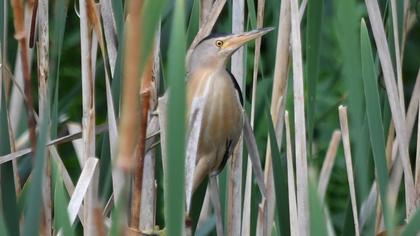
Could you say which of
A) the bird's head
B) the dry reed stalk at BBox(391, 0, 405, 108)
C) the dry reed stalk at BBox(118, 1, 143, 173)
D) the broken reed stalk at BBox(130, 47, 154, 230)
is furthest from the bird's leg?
the dry reed stalk at BBox(118, 1, 143, 173)

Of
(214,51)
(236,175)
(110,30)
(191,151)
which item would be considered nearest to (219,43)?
(214,51)

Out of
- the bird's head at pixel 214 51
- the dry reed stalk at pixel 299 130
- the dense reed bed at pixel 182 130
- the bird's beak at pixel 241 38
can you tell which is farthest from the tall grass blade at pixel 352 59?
the bird's head at pixel 214 51

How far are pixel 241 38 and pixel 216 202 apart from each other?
299 mm

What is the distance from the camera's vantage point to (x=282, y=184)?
1509 millimetres

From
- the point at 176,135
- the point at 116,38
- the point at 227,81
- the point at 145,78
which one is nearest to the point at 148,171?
the point at 116,38

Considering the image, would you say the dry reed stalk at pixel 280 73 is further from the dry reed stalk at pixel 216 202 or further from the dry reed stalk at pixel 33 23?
the dry reed stalk at pixel 33 23

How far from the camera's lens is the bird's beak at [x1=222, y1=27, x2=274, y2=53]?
165cm

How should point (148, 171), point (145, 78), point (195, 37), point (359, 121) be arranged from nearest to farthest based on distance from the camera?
point (145, 78), point (359, 121), point (148, 171), point (195, 37)

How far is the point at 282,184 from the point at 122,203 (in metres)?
0.68

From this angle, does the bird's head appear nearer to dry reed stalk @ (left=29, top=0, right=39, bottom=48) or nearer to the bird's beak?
the bird's beak

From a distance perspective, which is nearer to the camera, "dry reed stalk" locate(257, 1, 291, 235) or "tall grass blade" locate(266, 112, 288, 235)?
"tall grass blade" locate(266, 112, 288, 235)

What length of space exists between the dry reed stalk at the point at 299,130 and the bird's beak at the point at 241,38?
0.55ft

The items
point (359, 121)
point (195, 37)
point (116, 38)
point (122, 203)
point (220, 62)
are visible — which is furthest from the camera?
point (220, 62)

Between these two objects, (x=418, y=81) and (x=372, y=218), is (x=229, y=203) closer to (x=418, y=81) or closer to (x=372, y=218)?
(x=372, y=218)
